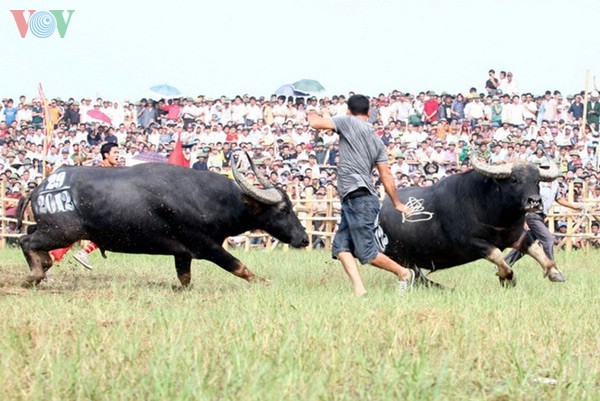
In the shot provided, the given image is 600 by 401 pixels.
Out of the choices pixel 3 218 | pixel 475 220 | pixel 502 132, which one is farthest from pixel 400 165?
pixel 475 220

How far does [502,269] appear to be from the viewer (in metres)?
9.09

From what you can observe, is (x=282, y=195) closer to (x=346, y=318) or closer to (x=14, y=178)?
(x=346, y=318)

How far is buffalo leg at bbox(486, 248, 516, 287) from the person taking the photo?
9086 millimetres

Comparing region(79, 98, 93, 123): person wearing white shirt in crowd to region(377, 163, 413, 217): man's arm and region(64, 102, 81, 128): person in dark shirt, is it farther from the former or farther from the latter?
region(377, 163, 413, 217): man's arm

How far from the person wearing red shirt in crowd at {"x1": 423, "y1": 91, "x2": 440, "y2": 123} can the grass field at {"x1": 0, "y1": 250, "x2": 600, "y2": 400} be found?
14762 millimetres

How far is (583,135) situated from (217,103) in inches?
342

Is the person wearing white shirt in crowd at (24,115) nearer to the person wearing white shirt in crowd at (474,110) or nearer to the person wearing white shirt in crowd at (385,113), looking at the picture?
the person wearing white shirt in crowd at (385,113)

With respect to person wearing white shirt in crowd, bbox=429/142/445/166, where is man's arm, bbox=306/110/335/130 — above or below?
above

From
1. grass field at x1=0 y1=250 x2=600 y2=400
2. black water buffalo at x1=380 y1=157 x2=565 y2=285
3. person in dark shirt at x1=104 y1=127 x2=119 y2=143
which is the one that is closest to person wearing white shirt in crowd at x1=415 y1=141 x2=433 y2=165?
person in dark shirt at x1=104 y1=127 x2=119 y2=143

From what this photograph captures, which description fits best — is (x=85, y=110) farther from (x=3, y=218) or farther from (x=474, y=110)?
(x=474, y=110)

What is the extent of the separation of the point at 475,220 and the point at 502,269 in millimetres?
542

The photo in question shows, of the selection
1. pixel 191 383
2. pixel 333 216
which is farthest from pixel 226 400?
pixel 333 216

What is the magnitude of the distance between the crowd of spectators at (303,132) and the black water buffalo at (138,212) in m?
9.20

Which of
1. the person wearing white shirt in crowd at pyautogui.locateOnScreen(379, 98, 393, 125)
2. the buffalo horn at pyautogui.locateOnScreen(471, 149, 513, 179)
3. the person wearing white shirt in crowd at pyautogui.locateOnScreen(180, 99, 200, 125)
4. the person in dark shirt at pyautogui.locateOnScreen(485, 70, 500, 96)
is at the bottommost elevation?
the person wearing white shirt in crowd at pyautogui.locateOnScreen(180, 99, 200, 125)
